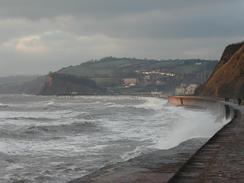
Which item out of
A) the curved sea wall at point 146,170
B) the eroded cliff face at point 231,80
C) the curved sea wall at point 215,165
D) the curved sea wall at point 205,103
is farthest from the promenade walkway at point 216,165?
the eroded cliff face at point 231,80

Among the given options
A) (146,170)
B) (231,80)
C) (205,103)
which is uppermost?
(231,80)

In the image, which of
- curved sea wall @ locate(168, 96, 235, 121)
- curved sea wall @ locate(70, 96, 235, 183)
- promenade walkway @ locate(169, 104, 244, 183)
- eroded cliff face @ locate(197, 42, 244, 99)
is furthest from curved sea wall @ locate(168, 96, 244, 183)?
eroded cliff face @ locate(197, 42, 244, 99)

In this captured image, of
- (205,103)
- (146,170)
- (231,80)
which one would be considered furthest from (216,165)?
(231,80)

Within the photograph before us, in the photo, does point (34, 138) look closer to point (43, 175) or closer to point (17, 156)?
point (17, 156)

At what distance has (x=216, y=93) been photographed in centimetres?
8250

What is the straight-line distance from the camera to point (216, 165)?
9.07 metres

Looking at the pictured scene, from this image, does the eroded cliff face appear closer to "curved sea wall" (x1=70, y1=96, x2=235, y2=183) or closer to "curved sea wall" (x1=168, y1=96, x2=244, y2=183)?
"curved sea wall" (x1=168, y1=96, x2=244, y2=183)

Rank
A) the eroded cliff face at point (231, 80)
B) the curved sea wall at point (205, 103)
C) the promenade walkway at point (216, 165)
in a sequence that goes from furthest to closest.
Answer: the eroded cliff face at point (231, 80) < the curved sea wall at point (205, 103) < the promenade walkway at point (216, 165)

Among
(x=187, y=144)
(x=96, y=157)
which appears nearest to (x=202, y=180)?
(x=187, y=144)

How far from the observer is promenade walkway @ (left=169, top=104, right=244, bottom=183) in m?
7.82

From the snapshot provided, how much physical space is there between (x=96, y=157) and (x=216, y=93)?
68.4 meters

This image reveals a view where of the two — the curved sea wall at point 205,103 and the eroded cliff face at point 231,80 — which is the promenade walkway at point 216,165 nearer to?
the curved sea wall at point 205,103

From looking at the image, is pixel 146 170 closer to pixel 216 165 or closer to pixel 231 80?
pixel 216 165

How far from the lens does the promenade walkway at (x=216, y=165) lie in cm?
782
